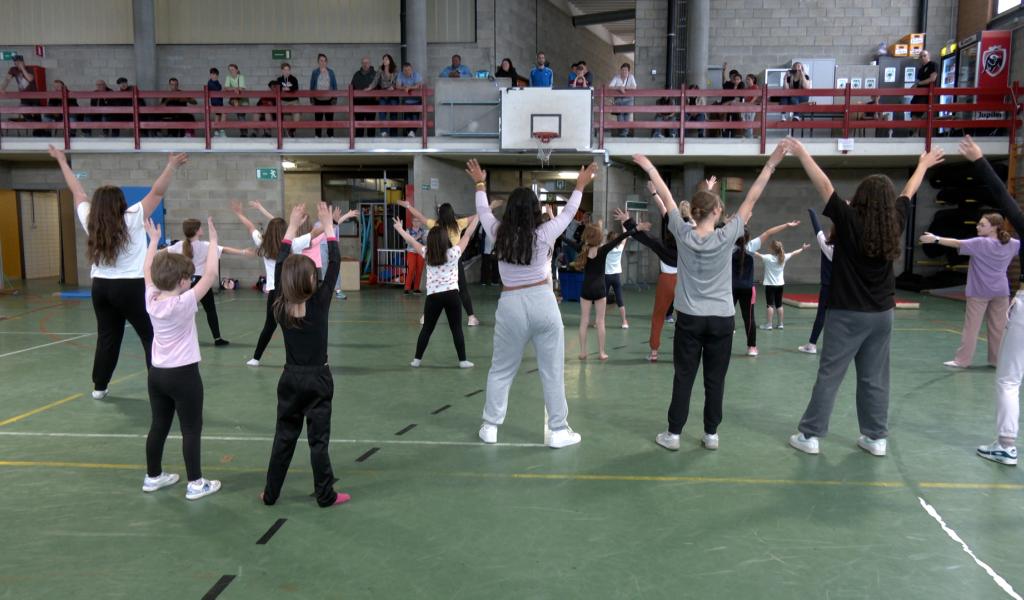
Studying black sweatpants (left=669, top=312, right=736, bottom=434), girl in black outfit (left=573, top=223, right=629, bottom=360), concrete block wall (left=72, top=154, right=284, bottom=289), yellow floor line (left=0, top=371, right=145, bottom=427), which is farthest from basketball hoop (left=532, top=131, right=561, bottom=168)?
black sweatpants (left=669, top=312, right=736, bottom=434)

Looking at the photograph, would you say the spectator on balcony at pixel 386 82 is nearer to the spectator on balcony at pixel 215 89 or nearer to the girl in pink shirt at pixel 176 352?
the spectator on balcony at pixel 215 89

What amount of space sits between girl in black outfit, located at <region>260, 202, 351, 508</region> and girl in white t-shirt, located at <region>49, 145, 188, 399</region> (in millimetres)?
2177

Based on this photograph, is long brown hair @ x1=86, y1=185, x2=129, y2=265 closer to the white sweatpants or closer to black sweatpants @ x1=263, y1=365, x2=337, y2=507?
black sweatpants @ x1=263, y1=365, x2=337, y2=507

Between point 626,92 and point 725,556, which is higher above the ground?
point 626,92

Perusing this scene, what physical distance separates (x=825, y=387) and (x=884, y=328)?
22.1 inches

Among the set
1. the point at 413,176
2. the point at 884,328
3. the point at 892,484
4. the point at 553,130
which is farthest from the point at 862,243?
the point at 413,176

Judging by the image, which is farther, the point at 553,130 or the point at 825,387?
the point at 553,130

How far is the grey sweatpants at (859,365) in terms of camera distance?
4957 mm

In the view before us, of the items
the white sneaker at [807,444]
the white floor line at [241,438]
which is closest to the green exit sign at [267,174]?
the white floor line at [241,438]

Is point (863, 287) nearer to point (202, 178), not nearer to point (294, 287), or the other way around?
point (294, 287)

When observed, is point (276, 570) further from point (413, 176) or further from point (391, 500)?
point (413, 176)

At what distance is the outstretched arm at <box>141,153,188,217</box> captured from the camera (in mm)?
5105

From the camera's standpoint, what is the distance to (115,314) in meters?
6.49

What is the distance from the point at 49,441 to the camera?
562 cm
